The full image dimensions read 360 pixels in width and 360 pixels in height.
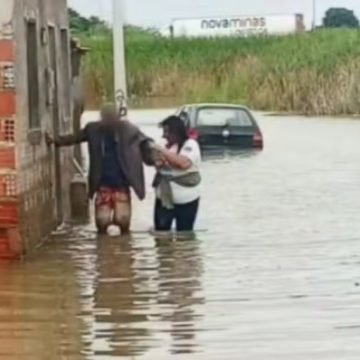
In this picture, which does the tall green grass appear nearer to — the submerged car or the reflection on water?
the submerged car

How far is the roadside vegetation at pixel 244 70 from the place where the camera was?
2403 inches

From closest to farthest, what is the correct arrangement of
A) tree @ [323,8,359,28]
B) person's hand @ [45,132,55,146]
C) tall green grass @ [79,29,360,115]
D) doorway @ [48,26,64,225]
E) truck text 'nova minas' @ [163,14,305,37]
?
1. person's hand @ [45,132,55,146]
2. doorway @ [48,26,64,225]
3. tall green grass @ [79,29,360,115]
4. truck text 'nova minas' @ [163,14,305,37]
5. tree @ [323,8,359,28]

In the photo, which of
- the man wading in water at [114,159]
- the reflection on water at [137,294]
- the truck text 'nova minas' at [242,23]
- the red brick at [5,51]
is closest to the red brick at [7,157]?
the red brick at [5,51]

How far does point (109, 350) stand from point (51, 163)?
27.1 ft

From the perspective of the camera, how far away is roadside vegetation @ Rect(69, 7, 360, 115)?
61.0 m

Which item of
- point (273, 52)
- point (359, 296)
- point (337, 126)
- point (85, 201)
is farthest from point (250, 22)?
point (359, 296)

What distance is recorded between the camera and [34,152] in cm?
1705

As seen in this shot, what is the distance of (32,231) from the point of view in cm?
1655

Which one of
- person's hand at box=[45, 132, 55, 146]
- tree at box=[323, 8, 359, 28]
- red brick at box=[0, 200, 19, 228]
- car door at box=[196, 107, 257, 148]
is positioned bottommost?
car door at box=[196, 107, 257, 148]

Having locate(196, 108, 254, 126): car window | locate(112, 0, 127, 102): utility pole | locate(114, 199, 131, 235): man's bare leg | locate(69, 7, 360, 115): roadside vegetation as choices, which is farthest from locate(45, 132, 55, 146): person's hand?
locate(69, 7, 360, 115): roadside vegetation

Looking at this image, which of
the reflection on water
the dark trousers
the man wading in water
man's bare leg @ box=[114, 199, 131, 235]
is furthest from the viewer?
the dark trousers

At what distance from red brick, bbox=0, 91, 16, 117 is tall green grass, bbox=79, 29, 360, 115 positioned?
131 ft

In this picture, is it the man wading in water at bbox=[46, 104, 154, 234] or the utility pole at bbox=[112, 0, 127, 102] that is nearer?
the man wading in water at bbox=[46, 104, 154, 234]

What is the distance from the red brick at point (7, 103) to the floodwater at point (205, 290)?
4.82ft
